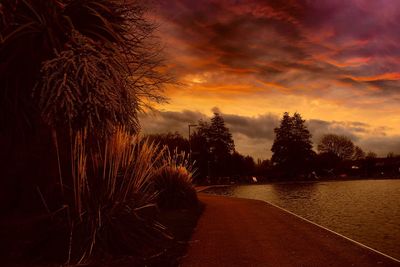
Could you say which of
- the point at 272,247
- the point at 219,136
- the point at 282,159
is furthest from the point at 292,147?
the point at 272,247

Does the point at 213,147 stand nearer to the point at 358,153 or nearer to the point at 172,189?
the point at 358,153

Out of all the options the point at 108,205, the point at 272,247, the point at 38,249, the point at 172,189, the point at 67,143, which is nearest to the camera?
the point at 38,249


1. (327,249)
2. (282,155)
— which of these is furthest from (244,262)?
(282,155)

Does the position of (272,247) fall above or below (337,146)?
below

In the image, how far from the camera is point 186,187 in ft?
56.3

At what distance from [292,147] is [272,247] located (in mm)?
73546

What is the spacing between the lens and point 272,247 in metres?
8.84

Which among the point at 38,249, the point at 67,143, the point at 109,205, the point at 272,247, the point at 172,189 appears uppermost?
the point at 67,143

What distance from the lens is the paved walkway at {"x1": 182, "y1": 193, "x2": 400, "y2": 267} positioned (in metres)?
7.54

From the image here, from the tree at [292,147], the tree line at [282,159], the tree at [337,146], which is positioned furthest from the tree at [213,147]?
the tree at [337,146]

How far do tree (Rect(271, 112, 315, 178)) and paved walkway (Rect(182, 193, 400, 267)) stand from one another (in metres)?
65.4

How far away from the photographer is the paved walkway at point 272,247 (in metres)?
7.54

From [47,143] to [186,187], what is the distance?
32.4 ft

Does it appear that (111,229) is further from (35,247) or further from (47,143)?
(47,143)
